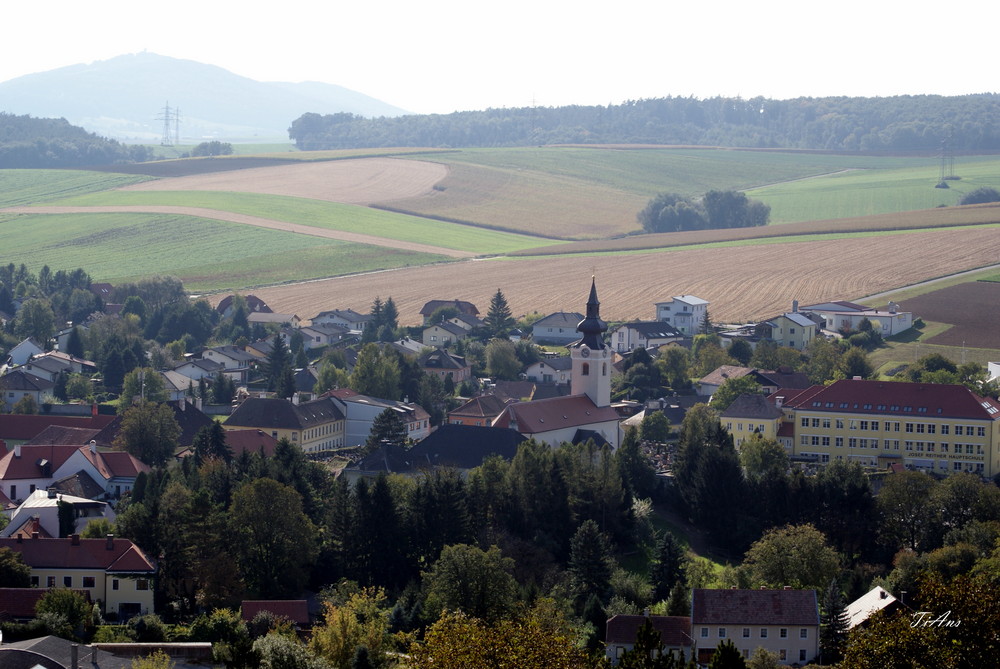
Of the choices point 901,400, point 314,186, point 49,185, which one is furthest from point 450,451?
point 49,185

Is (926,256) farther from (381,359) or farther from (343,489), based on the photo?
(343,489)

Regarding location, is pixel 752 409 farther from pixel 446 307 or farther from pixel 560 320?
pixel 446 307

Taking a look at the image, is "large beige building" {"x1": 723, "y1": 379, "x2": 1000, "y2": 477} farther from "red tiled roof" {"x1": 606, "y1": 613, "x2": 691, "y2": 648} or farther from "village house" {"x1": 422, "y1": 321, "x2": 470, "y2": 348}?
"village house" {"x1": 422, "y1": 321, "x2": 470, "y2": 348}

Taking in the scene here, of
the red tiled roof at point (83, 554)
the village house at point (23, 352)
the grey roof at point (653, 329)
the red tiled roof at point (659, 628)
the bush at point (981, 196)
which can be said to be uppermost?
the bush at point (981, 196)

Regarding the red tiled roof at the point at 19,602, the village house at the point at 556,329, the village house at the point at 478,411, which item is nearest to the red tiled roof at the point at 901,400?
the village house at the point at 478,411

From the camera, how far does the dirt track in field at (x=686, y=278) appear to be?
12225 centimetres

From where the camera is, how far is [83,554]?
54.7 metres

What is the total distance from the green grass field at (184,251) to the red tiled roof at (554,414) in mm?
62988

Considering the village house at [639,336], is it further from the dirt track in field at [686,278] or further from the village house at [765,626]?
the village house at [765,626]

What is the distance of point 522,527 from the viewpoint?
6456 centimetres

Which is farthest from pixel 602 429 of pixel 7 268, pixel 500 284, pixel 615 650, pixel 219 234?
pixel 219 234

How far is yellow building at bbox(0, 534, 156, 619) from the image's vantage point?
2135 inches

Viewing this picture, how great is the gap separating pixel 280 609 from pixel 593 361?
32073 mm

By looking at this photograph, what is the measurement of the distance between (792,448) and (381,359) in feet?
86.5
